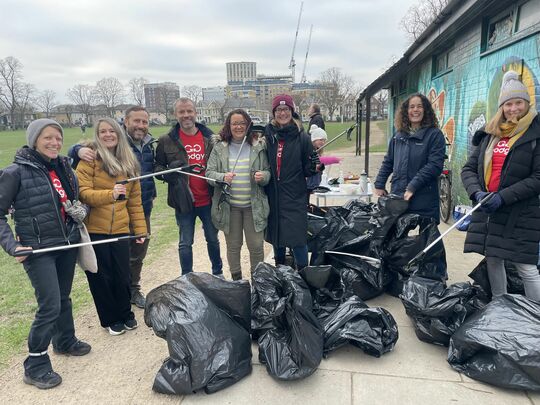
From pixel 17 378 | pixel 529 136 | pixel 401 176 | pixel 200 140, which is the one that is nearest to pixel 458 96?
pixel 401 176

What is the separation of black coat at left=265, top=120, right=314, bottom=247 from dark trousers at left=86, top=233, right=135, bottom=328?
1.30 meters

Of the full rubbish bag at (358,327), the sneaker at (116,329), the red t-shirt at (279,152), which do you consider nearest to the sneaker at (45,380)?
the sneaker at (116,329)

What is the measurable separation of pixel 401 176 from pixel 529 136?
3.73 feet

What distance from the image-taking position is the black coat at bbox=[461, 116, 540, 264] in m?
2.51

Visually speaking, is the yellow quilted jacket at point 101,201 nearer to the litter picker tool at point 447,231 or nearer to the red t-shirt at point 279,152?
the red t-shirt at point 279,152

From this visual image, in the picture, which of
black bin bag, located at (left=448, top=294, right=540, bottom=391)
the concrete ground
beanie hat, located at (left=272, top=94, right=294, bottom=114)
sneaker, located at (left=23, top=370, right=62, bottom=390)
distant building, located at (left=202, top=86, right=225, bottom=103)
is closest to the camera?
black bin bag, located at (left=448, top=294, right=540, bottom=391)

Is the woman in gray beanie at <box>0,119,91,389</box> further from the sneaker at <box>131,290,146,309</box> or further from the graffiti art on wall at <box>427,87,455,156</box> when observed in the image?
the graffiti art on wall at <box>427,87,455,156</box>

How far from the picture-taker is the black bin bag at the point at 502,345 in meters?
2.16

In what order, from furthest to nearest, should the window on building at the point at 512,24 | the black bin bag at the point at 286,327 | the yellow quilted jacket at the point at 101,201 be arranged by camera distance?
the window on building at the point at 512,24
the yellow quilted jacket at the point at 101,201
the black bin bag at the point at 286,327

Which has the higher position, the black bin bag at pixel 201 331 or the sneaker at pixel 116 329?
the black bin bag at pixel 201 331

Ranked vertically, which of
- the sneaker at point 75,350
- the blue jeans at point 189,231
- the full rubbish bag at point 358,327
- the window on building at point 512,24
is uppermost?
the window on building at point 512,24

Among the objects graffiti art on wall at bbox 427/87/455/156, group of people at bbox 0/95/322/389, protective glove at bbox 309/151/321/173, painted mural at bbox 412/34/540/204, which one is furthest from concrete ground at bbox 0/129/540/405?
graffiti art on wall at bbox 427/87/455/156

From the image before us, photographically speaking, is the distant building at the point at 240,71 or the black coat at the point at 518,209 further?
the distant building at the point at 240,71

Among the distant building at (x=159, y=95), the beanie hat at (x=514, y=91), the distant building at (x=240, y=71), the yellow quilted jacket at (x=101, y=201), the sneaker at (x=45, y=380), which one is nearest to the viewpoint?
the sneaker at (x=45, y=380)
